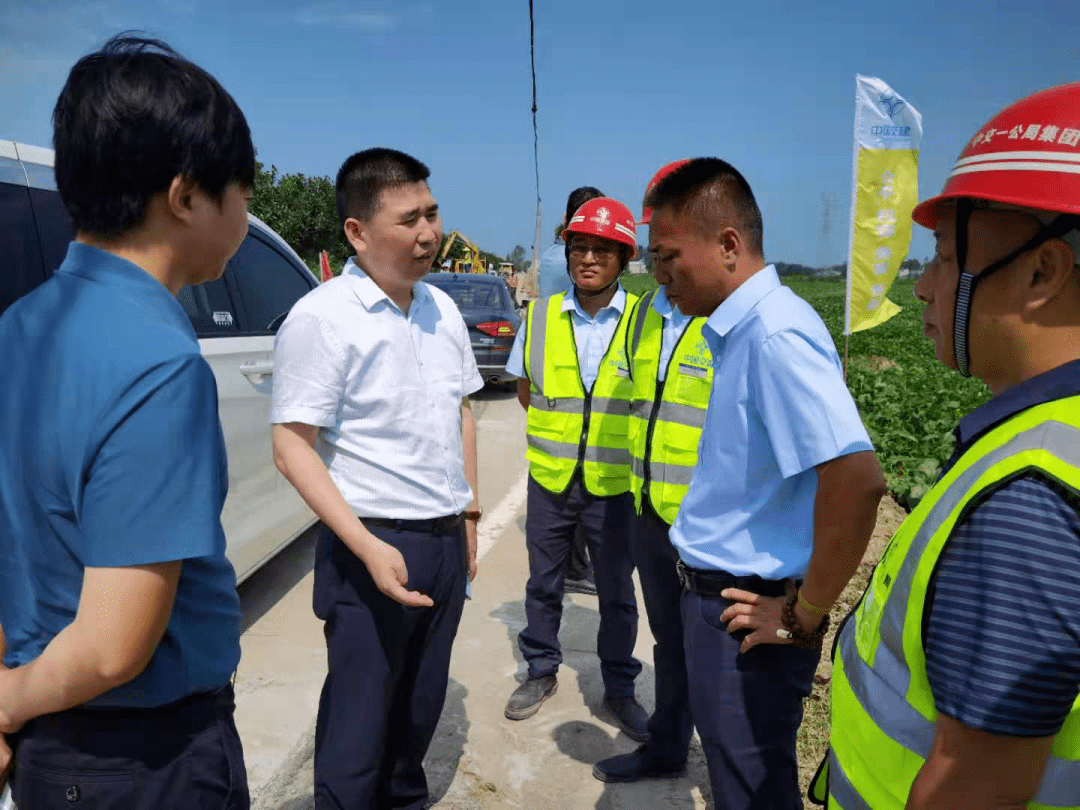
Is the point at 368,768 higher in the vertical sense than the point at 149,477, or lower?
lower

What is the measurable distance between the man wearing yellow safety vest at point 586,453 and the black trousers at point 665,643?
0.33 m

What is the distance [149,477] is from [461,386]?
1432 millimetres

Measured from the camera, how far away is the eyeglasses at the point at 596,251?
10.9 feet

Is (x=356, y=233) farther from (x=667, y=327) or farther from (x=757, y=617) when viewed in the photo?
(x=757, y=617)

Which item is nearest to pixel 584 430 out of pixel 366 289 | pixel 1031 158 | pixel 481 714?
pixel 481 714

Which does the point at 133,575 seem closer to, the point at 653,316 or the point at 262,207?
the point at 653,316

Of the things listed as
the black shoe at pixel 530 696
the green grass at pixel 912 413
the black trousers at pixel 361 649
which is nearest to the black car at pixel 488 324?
the green grass at pixel 912 413

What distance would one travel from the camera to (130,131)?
1064mm

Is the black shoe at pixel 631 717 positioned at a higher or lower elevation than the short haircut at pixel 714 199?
lower

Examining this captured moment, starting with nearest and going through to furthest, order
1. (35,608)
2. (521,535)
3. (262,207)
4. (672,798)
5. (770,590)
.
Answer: (35,608) < (770,590) < (672,798) < (521,535) < (262,207)

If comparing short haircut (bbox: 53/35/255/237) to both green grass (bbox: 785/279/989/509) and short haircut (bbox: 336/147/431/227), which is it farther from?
green grass (bbox: 785/279/989/509)

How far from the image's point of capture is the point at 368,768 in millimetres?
2221

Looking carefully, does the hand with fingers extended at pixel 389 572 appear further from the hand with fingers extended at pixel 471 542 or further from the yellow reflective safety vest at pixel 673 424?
the yellow reflective safety vest at pixel 673 424

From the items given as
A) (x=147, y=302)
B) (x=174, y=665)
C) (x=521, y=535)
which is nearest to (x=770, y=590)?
(x=174, y=665)
